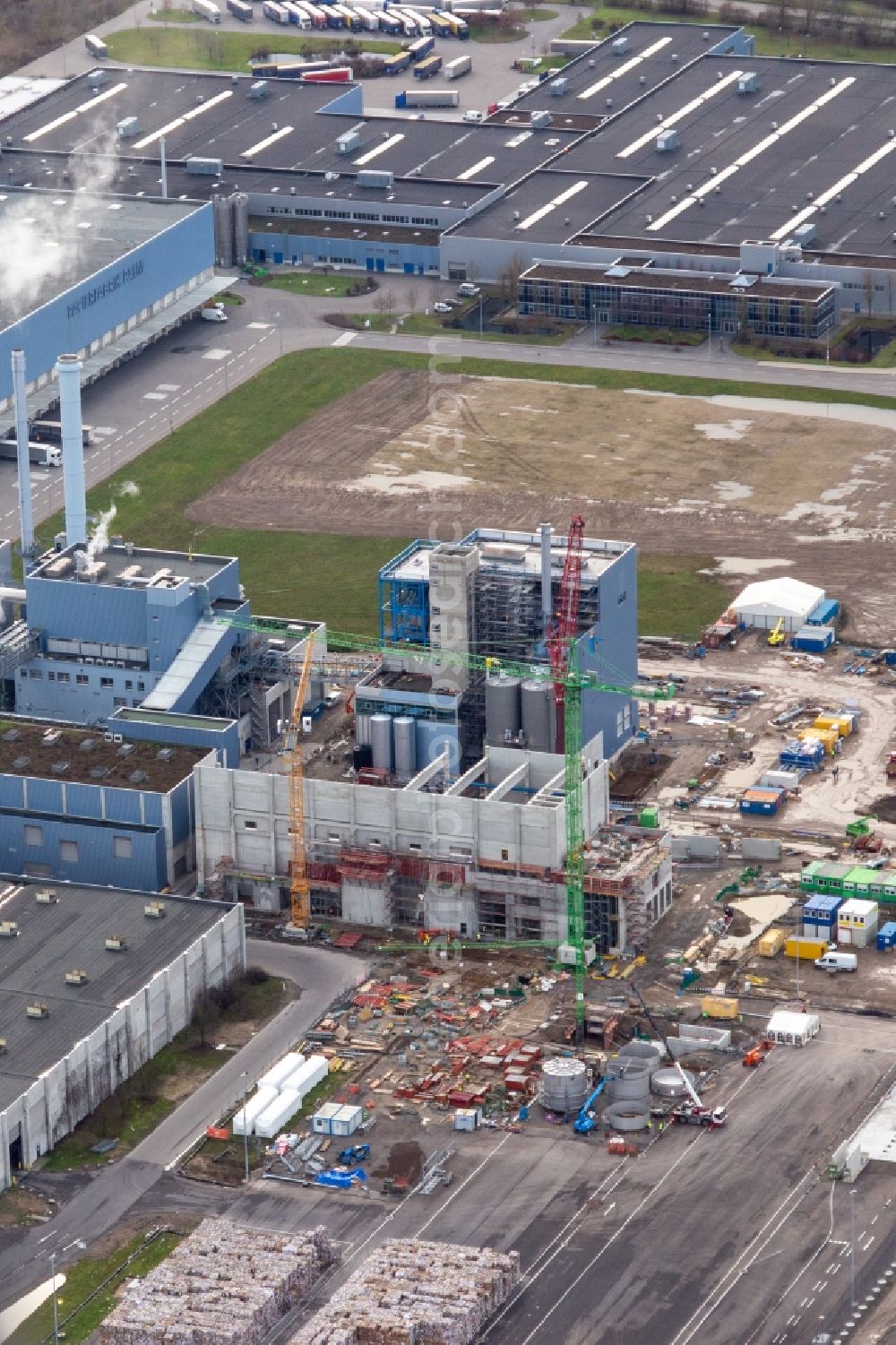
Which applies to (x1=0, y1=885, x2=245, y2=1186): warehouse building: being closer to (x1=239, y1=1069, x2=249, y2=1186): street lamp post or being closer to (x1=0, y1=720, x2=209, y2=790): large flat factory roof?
(x1=239, y1=1069, x2=249, y2=1186): street lamp post

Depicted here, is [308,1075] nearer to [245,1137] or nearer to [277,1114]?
[277,1114]

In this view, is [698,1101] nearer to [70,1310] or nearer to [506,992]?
[506,992]

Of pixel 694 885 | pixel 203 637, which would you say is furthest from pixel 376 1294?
pixel 203 637

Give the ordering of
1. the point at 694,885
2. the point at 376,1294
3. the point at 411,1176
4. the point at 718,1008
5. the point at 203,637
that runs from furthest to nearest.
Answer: the point at 203,637 < the point at 694,885 < the point at 718,1008 < the point at 411,1176 < the point at 376,1294

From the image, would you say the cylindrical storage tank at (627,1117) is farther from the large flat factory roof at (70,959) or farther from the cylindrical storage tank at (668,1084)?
the large flat factory roof at (70,959)

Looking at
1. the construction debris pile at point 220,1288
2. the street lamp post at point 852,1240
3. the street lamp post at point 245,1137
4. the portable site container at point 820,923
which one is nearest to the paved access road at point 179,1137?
the street lamp post at point 245,1137
